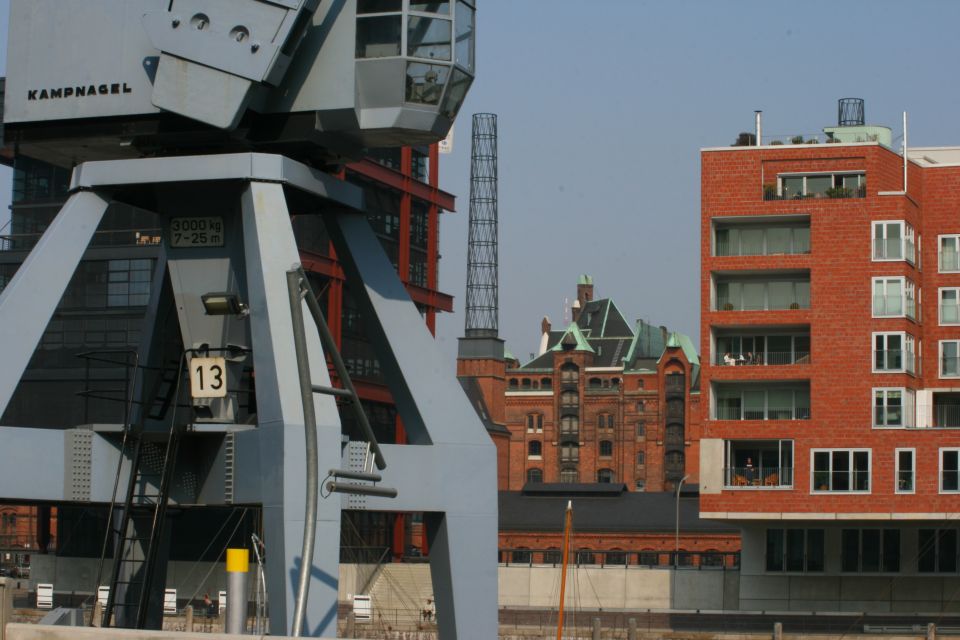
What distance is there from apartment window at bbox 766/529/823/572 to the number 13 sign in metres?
46.4

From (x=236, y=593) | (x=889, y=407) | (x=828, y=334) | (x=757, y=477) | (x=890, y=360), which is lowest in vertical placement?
(x=236, y=593)

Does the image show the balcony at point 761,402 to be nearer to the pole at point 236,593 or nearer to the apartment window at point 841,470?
the apartment window at point 841,470

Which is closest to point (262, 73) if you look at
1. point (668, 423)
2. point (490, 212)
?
point (490, 212)

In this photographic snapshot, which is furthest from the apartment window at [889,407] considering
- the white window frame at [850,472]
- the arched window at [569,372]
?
the arched window at [569,372]

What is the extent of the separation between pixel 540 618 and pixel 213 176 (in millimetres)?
45113

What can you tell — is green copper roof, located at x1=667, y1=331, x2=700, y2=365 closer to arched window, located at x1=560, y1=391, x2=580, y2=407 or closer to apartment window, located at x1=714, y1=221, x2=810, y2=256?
arched window, located at x1=560, y1=391, x2=580, y2=407

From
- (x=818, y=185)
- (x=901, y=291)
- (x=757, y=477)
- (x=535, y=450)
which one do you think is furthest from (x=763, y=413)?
(x=535, y=450)

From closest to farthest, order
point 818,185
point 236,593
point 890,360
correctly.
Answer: point 236,593 < point 890,360 < point 818,185

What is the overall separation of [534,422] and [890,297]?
9905 cm

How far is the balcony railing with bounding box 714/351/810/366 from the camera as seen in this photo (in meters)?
63.3

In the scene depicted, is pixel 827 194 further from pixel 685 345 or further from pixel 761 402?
pixel 685 345

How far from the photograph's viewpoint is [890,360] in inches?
2413

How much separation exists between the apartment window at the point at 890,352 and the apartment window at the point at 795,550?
7438mm

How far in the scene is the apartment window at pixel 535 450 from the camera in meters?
159
